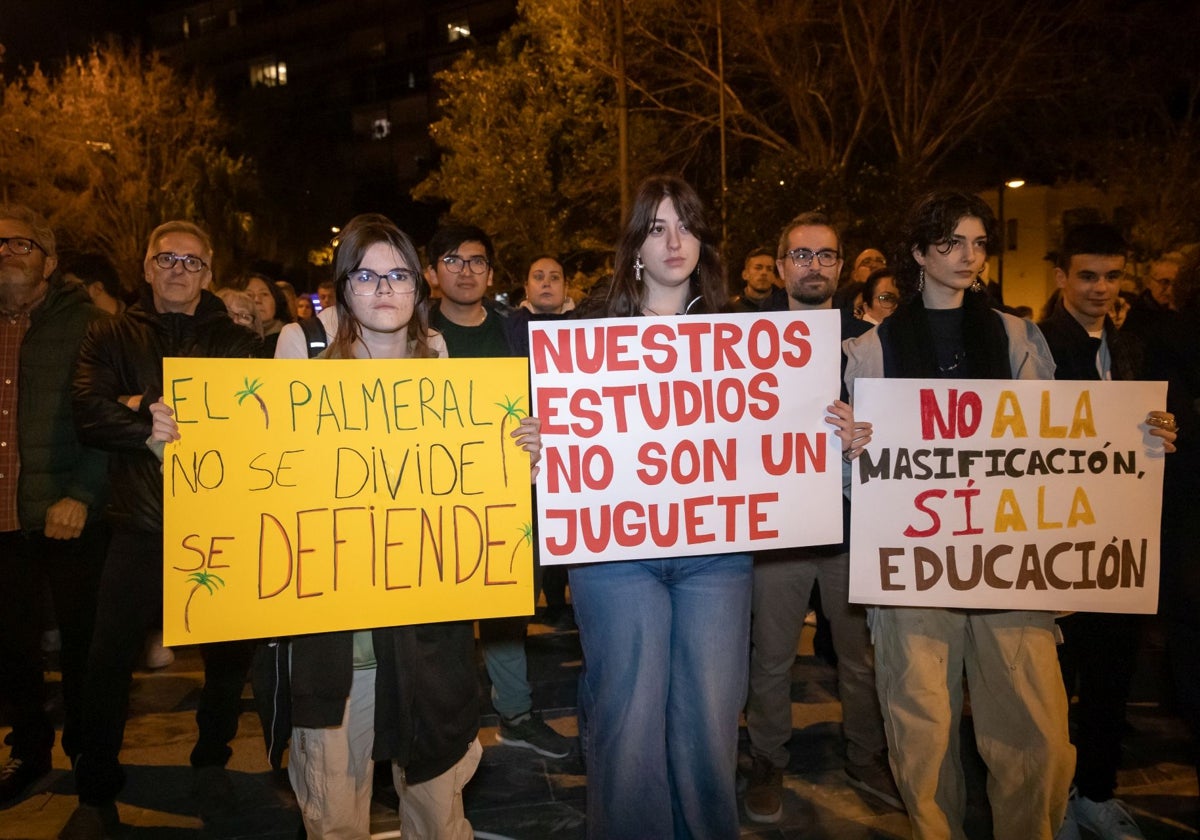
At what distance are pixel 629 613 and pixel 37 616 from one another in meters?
2.60

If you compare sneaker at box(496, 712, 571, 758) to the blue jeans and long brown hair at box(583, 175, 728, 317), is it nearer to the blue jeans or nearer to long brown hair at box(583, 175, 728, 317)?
the blue jeans

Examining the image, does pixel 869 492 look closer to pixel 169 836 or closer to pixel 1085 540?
pixel 1085 540

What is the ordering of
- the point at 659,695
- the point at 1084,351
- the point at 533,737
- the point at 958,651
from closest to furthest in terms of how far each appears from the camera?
1. the point at 659,695
2. the point at 958,651
3. the point at 1084,351
4. the point at 533,737

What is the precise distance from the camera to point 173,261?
327cm

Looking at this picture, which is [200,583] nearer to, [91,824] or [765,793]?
[91,824]

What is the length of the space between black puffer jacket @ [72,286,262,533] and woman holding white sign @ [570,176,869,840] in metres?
1.53

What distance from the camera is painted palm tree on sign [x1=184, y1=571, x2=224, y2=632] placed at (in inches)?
97.5

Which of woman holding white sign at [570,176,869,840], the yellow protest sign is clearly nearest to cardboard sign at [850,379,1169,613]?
woman holding white sign at [570,176,869,840]

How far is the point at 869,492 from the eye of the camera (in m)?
2.92

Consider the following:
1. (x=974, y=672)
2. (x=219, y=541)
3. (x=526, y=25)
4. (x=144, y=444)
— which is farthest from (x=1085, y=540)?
(x=526, y=25)

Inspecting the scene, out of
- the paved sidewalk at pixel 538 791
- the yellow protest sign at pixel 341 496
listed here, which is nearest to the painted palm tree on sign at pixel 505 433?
the yellow protest sign at pixel 341 496

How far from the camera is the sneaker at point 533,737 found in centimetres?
403

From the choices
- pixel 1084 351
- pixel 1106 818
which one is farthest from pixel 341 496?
pixel 1106 818

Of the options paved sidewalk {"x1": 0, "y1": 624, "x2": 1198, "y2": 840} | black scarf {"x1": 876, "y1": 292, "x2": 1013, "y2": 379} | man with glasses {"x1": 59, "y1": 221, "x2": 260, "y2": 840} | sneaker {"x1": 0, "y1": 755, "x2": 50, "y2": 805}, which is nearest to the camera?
black scarf {"x1": 876, "y1": 292, "x2": 1013, "y2": 379}
